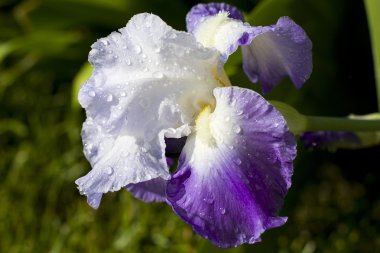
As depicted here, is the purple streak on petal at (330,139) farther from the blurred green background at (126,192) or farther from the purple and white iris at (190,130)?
the purple and white iris at (190,130)

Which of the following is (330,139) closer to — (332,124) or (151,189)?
(332,124)

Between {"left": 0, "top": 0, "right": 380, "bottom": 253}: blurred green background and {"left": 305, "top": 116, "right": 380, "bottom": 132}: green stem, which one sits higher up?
{"left": 305, "top": 116, "right": 380, "bottom": 132}: green stem

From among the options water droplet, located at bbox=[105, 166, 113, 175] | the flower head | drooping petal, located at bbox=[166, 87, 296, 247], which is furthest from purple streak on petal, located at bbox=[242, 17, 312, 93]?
water droplet, located at bbox=[105, 166, 113, 175]

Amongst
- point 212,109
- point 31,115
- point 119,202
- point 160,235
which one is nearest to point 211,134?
point 212,109

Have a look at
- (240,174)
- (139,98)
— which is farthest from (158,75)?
(240,174)

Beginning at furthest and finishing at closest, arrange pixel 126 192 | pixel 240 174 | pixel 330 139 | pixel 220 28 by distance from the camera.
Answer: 1. pixel 126 192
2. pixel 330 139
3. pixel 220 28
4. pixel 240 174

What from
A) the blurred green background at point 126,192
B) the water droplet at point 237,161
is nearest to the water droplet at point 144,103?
the water droplet at point 237,161

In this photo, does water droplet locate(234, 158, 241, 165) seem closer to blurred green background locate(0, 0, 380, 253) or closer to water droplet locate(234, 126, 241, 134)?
water droplet locate(234, 126, 241, 134)

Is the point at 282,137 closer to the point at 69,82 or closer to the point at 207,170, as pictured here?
the point at 207,170
